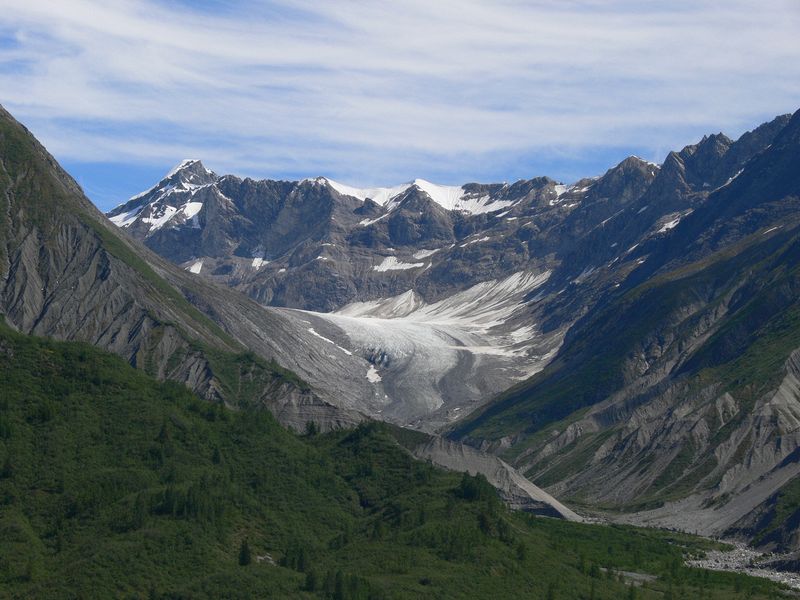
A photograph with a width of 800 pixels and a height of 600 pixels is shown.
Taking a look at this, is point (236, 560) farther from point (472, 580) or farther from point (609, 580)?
point (609, 580)

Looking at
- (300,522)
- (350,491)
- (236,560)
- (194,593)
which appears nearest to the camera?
(194,593)

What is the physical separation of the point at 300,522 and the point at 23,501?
3161 cm

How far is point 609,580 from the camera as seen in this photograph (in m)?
186

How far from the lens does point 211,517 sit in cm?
16112

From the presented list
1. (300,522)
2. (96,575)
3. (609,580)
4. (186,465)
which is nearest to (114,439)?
(186,465)

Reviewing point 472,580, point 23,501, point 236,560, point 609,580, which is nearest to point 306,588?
point 236,560

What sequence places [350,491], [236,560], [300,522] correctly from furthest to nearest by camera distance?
[350,491]
[300,522]
[236,560]

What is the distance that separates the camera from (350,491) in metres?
192

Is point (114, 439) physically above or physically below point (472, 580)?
above

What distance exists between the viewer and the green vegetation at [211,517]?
149 metres

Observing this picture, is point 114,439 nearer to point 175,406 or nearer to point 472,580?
point 175,406

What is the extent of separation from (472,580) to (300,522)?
23.6 meters

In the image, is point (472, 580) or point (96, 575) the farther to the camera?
point (472, 580)

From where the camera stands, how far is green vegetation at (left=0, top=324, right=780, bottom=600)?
148625mm
